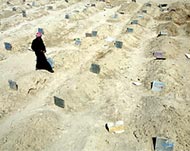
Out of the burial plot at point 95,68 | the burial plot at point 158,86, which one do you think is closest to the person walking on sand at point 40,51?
the burial plot at point 95,68

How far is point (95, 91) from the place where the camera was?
10023 millimetres

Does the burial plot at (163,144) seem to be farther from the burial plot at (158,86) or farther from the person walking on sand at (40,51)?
the person walking on sand at (40,51)

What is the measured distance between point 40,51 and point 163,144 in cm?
603

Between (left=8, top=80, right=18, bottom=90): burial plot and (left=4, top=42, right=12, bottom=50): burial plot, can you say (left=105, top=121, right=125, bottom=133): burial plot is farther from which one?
(left=4, top=42, right=12, bottom=50): burial plot

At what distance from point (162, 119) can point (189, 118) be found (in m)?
0.93

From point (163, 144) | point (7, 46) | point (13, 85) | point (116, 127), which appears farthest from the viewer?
point (7, 46)

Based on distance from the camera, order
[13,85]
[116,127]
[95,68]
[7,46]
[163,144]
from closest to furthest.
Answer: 1. [163,144]
2. [116,127]
3. [13,85]
4. [95,68]
5. [7,46]

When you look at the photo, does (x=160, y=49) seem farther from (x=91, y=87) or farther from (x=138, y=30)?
(x=91, y=87)

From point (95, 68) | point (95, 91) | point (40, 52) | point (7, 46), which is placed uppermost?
point (40, 52)

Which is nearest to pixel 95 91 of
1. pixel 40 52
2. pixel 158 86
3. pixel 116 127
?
pixel 158 86

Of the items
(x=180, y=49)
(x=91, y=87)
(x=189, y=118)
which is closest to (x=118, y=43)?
(x=180, y=49)

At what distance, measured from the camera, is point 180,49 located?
45.0ft

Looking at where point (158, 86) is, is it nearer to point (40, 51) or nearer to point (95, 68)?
point (95, 68)

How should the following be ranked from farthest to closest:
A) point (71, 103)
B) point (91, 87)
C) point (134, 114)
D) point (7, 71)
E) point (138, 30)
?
1. point (138, 30)
2. point (7, 71)
3. point (91, 87)
4. point (71, 103)
5. point (134, 114)
